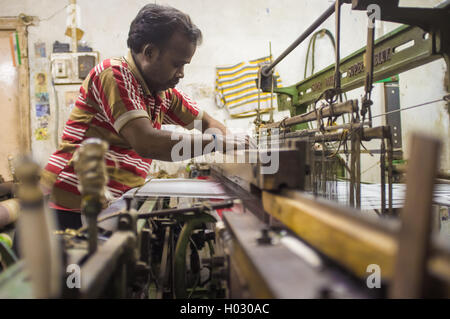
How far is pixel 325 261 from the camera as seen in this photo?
21.1 inches

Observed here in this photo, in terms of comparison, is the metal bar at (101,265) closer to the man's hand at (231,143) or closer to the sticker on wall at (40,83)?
the man's hand at (231,143)

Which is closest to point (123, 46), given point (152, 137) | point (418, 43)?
point (152, 137)

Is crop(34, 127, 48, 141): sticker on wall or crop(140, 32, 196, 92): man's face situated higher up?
crop(140, 32, 196, 92): man's face

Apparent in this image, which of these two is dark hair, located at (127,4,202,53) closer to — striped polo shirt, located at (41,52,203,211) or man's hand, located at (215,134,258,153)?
striped polo shirt, located at (41,52,203,211)

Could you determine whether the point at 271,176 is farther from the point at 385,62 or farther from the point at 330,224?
the point at 385,62

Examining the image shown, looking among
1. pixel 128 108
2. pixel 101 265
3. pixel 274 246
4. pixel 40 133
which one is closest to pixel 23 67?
pixel 40 133

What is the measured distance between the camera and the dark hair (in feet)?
4.92

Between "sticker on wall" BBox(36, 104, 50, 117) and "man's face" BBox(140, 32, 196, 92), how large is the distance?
3658 mm

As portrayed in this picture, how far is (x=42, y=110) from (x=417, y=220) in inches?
205

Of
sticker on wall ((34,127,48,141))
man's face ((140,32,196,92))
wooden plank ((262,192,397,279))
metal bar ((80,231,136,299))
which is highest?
man's face ((140,32,196,92))

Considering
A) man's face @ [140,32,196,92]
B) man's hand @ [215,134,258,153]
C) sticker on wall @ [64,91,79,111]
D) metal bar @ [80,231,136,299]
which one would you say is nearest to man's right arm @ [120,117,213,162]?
man's hand @ [215,134,258,153]

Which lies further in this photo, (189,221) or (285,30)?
(285,30)

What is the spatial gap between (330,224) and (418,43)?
4.62 feet

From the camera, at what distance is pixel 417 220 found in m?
0.32
